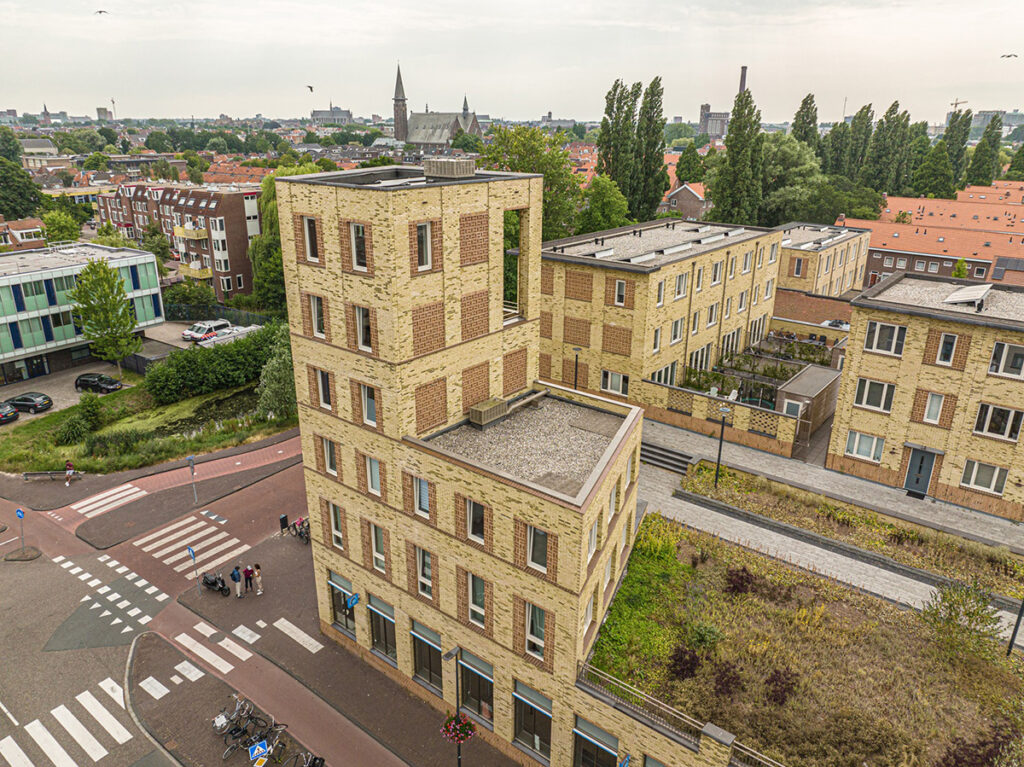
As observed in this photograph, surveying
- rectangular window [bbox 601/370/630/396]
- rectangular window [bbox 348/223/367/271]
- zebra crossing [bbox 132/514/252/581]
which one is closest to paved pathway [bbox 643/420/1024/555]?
rectangular window [bbox 601/370/630/396]

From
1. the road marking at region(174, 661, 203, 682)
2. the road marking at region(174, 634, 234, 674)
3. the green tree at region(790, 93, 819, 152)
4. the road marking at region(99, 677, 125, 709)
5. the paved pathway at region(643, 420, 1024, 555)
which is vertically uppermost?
the green tree at region(790, 93, 819, 152)

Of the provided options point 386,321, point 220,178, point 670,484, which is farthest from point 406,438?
point 220,178

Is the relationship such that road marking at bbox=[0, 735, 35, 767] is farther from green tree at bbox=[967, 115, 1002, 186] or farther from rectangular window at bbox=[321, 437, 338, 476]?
green tree at bbox=[967, 115, 1002, 186]

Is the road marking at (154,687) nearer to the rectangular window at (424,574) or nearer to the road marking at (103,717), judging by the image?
the road marking at (103,717)

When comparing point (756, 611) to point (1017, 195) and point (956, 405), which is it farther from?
point (1017, 195)

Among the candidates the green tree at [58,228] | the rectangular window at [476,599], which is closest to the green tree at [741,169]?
the rectangular window at [476,599]

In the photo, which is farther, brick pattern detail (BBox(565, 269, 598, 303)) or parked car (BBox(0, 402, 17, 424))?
parked car (BBox(0, 402, 17, 424))
